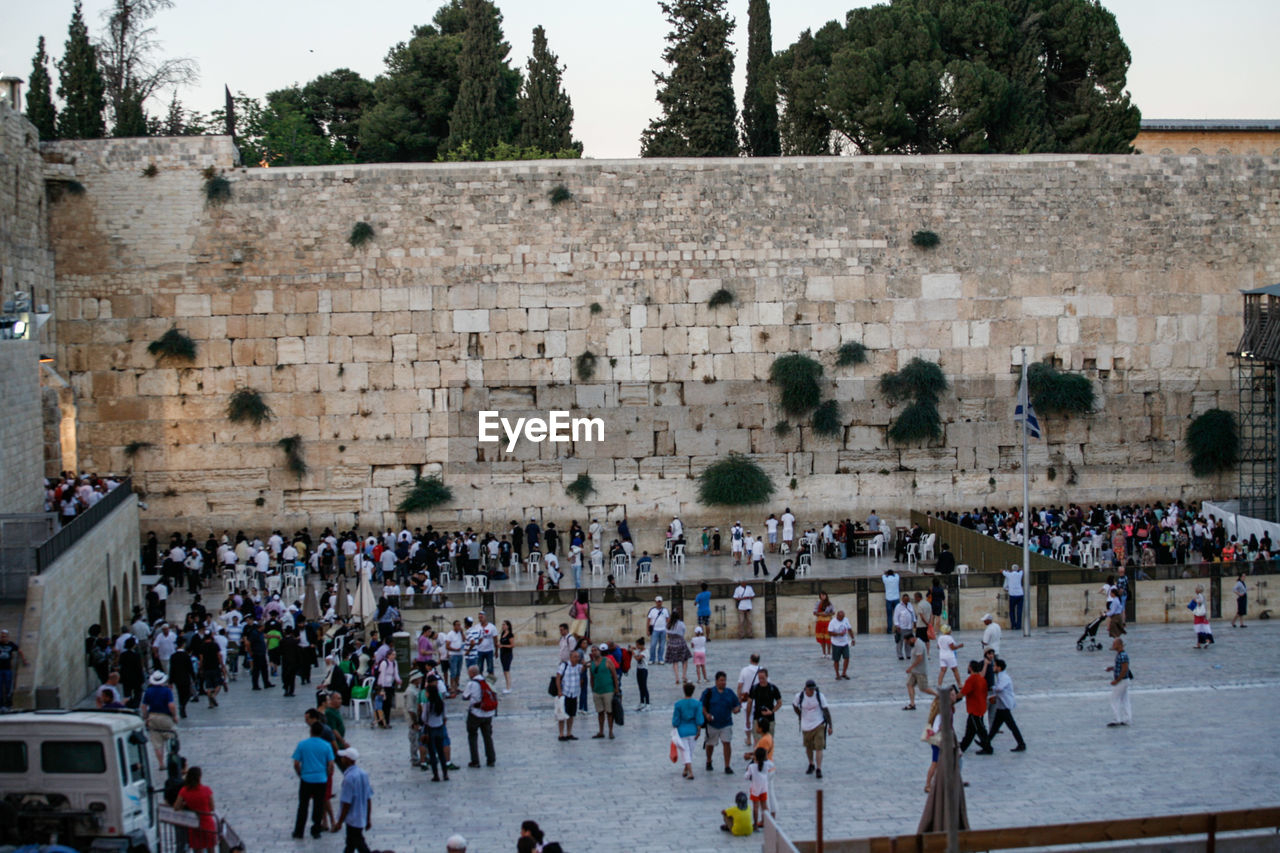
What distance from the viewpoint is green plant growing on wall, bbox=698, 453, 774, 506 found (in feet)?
79.3

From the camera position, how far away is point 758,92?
3466cm

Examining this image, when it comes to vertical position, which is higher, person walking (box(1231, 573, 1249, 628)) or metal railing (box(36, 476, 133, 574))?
metal railing (box(36, 476, 133, 574))

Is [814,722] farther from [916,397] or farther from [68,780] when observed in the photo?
[916,397]

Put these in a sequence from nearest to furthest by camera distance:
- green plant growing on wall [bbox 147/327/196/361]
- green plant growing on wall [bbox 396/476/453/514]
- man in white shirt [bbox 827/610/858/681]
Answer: man in white shirt [bbox 827/610/858/681] → green plant growing on wall [bbox 147/327/196/361] → green plant growing on wall [bbox 396/476/453/514]

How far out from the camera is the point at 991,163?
25234mm

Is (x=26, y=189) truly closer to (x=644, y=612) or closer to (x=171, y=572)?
(x=171, y=572)

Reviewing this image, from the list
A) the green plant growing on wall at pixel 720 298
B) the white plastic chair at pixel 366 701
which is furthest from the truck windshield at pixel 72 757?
the green plant growing on wall at pixel 720 298

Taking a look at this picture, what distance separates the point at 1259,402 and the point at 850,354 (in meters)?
7.78

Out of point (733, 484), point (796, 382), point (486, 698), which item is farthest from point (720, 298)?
point (486, 698)

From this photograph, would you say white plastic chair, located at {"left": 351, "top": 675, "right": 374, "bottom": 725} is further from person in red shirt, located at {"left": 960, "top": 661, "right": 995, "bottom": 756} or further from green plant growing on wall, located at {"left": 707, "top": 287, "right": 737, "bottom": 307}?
green plant growing on wall, located at {"left": 707, "top": 287, "right": 737, "bottom": 307}

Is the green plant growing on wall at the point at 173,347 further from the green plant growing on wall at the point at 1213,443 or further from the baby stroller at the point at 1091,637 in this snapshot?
the green plant growing on wall at the point at 1213,443

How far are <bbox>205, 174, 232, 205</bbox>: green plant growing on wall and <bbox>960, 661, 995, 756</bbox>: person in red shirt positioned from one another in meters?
17.2

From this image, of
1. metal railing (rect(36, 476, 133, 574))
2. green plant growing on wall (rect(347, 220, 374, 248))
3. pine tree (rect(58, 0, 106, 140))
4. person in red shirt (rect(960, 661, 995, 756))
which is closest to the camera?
person in red shirt (rect(960, 661, 995, 756))

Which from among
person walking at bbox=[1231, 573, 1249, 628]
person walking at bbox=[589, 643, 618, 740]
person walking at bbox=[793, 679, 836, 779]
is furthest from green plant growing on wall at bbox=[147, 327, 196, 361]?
person walking at bbox=[1231, 573, 1249, 628]
